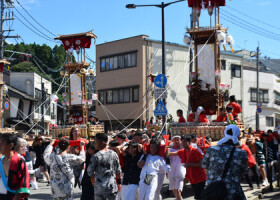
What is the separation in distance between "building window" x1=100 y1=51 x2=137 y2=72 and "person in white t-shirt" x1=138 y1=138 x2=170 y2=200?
28.3 meters

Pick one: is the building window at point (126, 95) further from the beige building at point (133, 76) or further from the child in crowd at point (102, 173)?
the child in crowd at point (102, 173)

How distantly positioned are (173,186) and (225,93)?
7.42 m

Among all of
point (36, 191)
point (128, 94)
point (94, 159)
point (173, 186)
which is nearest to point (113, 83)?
point (128, 94)

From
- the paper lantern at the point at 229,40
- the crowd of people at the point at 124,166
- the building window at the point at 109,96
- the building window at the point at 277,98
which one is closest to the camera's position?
the crowd of people at the point at 124,166

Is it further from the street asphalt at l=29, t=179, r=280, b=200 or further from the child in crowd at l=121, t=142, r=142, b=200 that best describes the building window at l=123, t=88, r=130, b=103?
the child in crowd at l=121, t=142, r=142, b=200

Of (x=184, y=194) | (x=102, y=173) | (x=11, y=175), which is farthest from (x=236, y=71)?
(x=11, y=175)

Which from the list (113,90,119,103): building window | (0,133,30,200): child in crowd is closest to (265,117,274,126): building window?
(113,90,119,103): building window

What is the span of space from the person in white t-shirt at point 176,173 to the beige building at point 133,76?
25.2 metres

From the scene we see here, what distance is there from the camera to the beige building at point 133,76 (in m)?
35.9

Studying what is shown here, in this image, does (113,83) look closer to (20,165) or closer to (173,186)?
(173,186)

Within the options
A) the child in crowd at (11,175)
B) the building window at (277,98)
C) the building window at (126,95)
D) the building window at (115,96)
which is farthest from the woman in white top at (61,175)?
the building window at (277,98)

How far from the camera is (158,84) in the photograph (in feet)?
49.6

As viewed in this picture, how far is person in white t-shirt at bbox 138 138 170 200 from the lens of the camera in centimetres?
822

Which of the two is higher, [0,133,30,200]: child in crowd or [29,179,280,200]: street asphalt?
[0,133,30,200]: child in crowd
